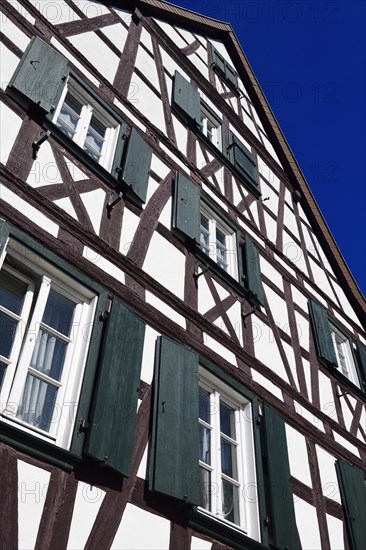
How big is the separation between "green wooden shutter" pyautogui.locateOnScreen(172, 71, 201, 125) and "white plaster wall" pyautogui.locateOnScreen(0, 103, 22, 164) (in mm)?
3496

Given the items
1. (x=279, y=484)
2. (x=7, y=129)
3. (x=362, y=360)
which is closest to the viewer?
(x=7, y=129)

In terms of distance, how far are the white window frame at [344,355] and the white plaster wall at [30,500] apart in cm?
628

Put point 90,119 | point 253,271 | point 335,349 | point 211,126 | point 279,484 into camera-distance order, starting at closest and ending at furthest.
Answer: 1. point 279,484
2. point 90,119
3. point 253,271
4. point 335,349
5. point 211,126

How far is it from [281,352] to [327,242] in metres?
4.72

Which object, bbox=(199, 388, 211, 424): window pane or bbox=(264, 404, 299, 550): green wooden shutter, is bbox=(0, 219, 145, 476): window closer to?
bbox=(199, 388, 211, 424): window pane

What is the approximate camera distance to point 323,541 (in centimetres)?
552

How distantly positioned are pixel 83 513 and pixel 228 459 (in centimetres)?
189

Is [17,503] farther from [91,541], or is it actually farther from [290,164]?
[290,164]

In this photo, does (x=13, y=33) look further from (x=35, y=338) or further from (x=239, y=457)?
(x=239, y=457)

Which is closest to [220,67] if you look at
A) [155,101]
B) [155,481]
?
[155,101]

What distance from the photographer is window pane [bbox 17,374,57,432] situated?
3.59m

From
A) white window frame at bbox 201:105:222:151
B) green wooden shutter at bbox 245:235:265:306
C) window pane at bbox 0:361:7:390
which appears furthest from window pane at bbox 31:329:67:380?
white window frame at bbox 201:105:222:151

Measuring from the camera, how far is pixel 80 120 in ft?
19.3

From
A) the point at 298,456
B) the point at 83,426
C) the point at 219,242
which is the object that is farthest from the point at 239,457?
the point at 219,242
